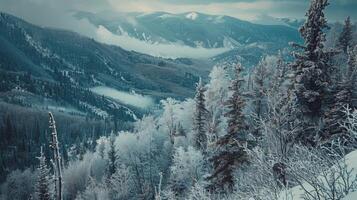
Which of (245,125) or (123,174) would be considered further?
(123,174)

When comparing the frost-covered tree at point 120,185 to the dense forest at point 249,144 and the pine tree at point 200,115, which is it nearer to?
the dense forest at point 249,144

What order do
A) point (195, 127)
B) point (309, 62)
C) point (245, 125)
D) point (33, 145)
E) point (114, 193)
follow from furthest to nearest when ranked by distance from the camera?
point (33, 145) < point (114, 193) < point (195, 127) < point (245, 125) < point (309, 62)

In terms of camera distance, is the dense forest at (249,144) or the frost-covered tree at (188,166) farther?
the frost-covered tree at (188,166)

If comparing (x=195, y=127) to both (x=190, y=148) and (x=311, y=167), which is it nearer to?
(x=190, y=148)

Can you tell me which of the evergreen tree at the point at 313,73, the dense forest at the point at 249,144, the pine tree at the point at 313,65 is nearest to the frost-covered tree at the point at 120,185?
the dense forest at the point at 249,144

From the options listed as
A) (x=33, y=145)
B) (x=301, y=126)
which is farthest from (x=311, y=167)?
(x=33, y=145)

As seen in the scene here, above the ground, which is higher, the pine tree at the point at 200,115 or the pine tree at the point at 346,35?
the pine tree at the point at 346,35

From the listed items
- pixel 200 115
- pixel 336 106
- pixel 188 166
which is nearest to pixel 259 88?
pixel 200 115
